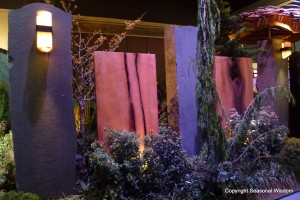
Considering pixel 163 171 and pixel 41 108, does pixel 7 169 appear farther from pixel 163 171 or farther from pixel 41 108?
pixel 163 171

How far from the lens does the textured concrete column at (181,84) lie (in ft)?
18.3

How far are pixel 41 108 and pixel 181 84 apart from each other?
258 cm

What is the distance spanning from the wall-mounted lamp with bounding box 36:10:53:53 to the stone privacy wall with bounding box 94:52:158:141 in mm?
874

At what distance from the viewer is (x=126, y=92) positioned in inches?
202

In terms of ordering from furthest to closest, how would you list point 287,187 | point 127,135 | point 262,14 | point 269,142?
point 262,14 → point 269,142 → point 287,187 → point 127,135

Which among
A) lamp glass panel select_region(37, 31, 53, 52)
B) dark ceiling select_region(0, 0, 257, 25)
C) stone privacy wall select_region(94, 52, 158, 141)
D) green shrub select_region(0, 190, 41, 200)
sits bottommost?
green shrub select_region(0, 190, 41, 200)

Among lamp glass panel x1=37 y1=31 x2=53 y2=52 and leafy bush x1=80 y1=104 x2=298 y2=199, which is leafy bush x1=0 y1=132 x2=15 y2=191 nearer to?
leafy bush x1=80 y1=104 x2=298 y2=199

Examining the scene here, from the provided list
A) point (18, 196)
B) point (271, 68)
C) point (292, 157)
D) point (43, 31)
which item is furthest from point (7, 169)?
point (271, 68)

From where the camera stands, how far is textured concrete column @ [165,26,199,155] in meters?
5.58

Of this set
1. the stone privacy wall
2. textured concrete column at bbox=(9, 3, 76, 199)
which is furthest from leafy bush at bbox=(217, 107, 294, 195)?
textured concrete column at bbox=(9, 3, 76, 199)

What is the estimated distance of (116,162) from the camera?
4.30 metres

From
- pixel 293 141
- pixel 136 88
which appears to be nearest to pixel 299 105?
pixel 293 141

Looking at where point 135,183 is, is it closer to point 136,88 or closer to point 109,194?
point 109,194

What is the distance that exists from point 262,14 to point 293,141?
2747 millimetres
